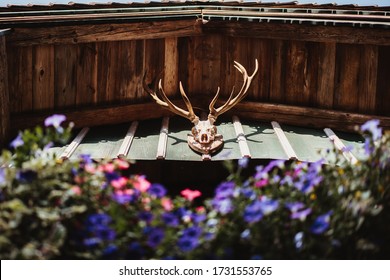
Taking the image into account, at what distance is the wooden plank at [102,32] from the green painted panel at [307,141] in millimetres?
1615

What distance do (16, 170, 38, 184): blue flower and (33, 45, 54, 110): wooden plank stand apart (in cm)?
373

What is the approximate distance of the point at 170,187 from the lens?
6328mm

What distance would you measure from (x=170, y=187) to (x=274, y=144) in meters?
1.29

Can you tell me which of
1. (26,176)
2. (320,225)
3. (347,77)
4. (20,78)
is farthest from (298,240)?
(347,77)

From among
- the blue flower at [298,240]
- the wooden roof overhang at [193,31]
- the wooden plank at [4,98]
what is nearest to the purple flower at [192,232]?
the blue flower at [298,240]

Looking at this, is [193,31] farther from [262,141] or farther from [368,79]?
[368,79]

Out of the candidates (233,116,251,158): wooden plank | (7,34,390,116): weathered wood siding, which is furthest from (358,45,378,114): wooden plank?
(233,116,251,158): wooden plank

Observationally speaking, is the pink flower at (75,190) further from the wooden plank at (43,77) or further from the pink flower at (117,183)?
the wooden plank at (43,77)

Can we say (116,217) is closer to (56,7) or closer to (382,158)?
(382,158)

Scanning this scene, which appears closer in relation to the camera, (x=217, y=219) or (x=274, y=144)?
(x=217, y=219)

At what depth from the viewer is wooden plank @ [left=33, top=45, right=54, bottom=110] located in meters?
5.80

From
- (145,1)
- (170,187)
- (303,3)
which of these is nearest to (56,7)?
(145,1)
